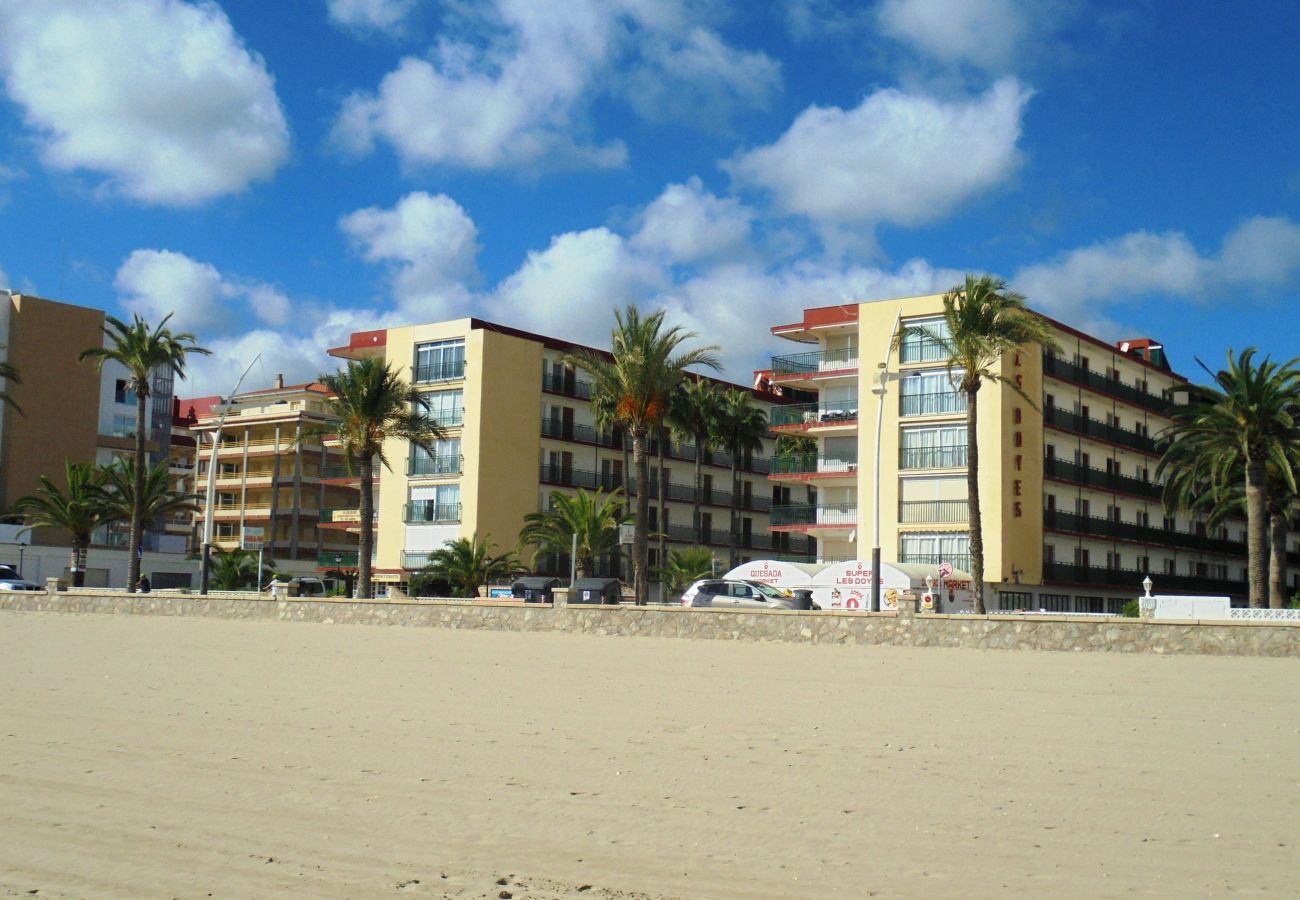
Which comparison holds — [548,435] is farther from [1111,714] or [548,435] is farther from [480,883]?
[480,883]

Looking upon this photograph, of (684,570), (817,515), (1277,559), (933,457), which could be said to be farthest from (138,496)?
(1277,559)

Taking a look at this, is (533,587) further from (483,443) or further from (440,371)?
(440,371)

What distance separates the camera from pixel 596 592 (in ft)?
141

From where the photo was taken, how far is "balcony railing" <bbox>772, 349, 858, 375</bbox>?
6838cm

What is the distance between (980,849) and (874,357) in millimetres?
57866

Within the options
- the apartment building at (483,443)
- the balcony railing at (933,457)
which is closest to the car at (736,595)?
the balcony railing at (933,457)

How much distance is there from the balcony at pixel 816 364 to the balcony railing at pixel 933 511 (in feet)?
26.9

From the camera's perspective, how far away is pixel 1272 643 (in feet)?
87.9

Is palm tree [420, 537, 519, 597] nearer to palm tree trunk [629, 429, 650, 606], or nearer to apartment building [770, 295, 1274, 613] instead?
apartment building [770, 295, 1274, 613]

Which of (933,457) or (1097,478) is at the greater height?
(933,457)

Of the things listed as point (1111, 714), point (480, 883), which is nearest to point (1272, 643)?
point (1111, 714)

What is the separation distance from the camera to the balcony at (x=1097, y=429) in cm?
6575

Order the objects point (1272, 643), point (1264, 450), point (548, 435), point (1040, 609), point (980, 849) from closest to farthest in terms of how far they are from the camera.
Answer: point (980, 849) → point (1272, 643) → point (1264, 450) → point (1040, 609) → point (548, 435)

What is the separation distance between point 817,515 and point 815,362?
26.2ft
